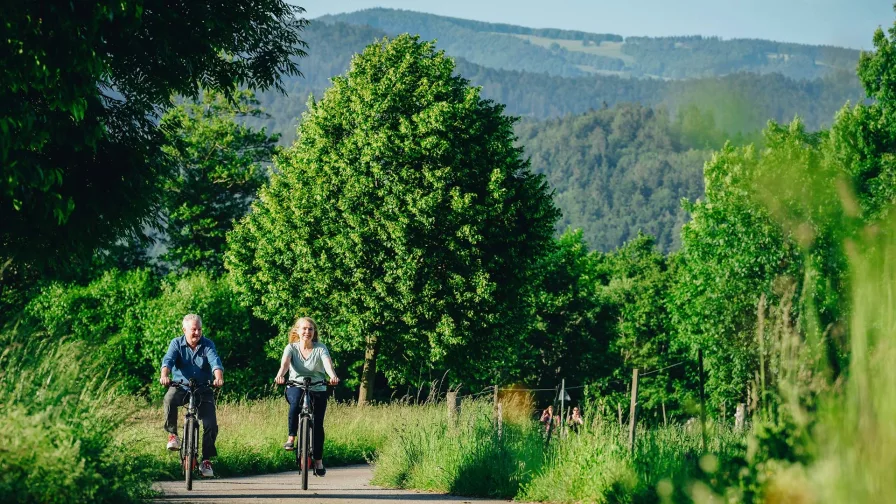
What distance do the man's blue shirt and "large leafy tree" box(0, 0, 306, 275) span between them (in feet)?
6.24

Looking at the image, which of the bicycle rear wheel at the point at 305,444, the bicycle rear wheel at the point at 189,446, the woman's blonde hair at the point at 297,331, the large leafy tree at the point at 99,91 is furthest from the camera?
the woman's blonde hair at the point at 297,331

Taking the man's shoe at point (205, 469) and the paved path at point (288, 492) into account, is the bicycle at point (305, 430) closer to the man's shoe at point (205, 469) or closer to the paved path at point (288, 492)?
the paved path at point (288, 492)

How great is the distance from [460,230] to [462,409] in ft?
51.1

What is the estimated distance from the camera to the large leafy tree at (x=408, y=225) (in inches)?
1206

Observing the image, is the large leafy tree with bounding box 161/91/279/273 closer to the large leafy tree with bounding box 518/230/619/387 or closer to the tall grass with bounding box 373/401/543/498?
the large leafy tree with bounding box 518/230/619/387

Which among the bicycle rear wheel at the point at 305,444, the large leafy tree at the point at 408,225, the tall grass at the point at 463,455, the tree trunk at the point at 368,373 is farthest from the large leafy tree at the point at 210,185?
the bicycle rear wheel at the point at 305,444

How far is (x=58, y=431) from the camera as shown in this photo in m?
7.07

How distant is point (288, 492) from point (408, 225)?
1886cm

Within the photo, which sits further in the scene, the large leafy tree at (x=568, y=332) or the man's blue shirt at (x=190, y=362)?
the large leafy tree at (x=568, y=332)

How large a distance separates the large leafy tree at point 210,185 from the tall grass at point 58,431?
39924mm

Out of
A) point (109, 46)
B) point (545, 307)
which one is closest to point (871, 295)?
point (109, 46)

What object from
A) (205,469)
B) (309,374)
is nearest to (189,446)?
(205,469)

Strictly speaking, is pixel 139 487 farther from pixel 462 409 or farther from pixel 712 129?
pixel 712 129

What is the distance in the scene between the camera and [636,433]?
467 inches
